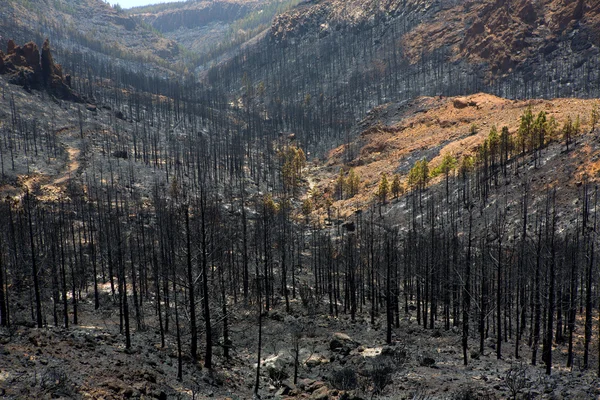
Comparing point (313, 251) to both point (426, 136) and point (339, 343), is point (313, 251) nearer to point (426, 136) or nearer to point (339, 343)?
point (339, 343)

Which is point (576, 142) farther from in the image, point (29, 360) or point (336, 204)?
point (29, 360)

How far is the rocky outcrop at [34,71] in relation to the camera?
179125 millimetres

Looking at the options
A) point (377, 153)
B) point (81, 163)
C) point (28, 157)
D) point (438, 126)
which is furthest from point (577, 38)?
point (28, 157)

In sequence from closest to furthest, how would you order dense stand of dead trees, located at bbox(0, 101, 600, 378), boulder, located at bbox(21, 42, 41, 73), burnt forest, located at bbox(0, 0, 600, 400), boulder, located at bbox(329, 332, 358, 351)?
burnt forest, located at bbox(0, 0, 600, 400) → dense stand of dead trees, located at bbox(0, 101, 600, 378) → boulder, located at bbox(329, 332, 358, 351) → boulder, located at bbox(21, 42, 41, 73)

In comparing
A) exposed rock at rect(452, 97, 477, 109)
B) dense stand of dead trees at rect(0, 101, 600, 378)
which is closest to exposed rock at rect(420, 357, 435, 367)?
dense stand of dead trees at rect(0, 101, 600, 378)

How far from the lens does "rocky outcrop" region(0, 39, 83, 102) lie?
588 ft

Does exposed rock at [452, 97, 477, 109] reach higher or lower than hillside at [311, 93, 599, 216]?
higher

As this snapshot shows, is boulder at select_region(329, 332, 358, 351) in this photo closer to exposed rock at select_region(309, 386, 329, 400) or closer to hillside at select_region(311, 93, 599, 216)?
exposed rock at select_region(309, 386, 329, 400)

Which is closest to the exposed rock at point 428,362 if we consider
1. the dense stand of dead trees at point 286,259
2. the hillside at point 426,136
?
the dense stand of dead trees at point 286,259

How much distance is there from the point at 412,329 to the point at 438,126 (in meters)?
137

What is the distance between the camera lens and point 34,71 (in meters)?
184

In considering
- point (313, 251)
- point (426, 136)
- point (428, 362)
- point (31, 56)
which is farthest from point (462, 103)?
point (31, 56)

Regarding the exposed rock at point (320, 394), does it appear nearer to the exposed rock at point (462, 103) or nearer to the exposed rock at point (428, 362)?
the exposed rock at point (428, 362)

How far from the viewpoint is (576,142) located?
3912 inches
